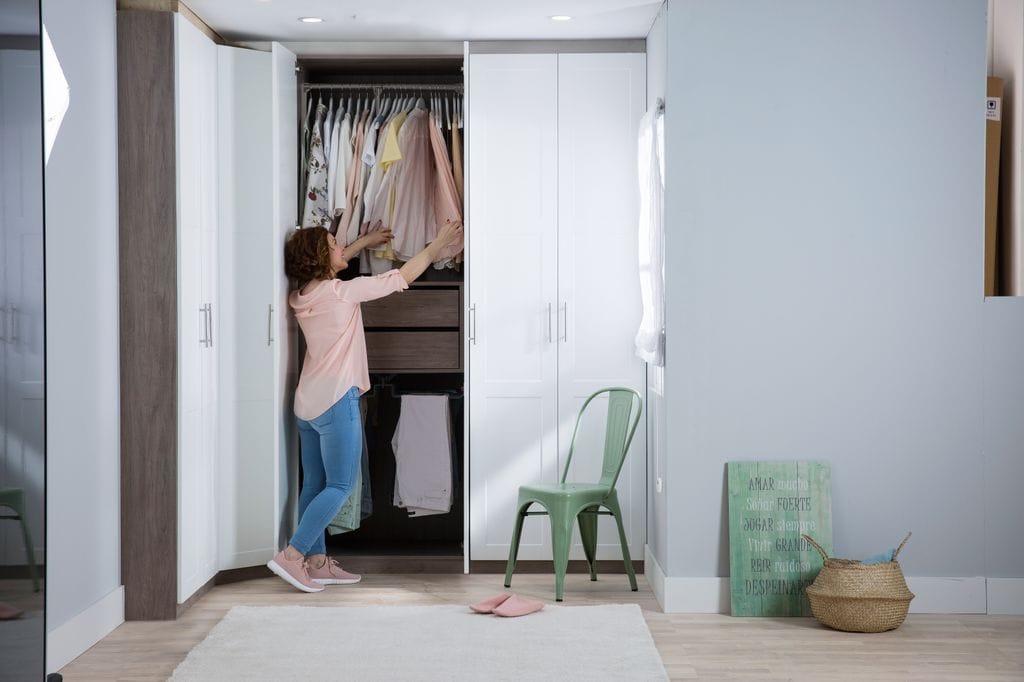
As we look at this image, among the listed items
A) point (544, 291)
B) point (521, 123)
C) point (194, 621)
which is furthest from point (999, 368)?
point (194, 621)

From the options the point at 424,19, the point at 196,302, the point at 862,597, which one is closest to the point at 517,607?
the point at 862,597

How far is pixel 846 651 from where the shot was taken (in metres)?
3.68

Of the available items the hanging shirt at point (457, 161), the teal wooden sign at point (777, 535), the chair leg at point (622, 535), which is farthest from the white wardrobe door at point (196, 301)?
the teal wooden sign at point (777, 535)

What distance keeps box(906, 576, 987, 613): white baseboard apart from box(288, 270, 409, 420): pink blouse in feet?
8.44

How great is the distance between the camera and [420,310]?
16.5 ft

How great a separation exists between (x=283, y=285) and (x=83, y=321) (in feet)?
3.96

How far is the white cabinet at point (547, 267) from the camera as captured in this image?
4.86 m

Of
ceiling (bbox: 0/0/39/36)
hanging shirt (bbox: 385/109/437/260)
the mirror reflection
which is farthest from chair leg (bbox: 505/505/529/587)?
ceiling (bbox: 0/0/39/36)

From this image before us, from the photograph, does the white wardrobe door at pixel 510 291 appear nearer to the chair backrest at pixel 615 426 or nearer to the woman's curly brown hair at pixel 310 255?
the chair backrest at pixel 615 426

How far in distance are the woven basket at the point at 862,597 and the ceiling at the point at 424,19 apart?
2423 millimetres

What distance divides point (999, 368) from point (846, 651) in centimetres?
137

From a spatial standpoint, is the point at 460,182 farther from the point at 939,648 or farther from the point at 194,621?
the point at 939,648

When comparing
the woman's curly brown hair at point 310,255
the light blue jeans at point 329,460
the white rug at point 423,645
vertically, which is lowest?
the white rug at point 423,645

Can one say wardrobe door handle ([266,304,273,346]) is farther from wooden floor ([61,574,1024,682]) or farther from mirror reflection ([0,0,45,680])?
mirror reflection ([0,0,45,680])
